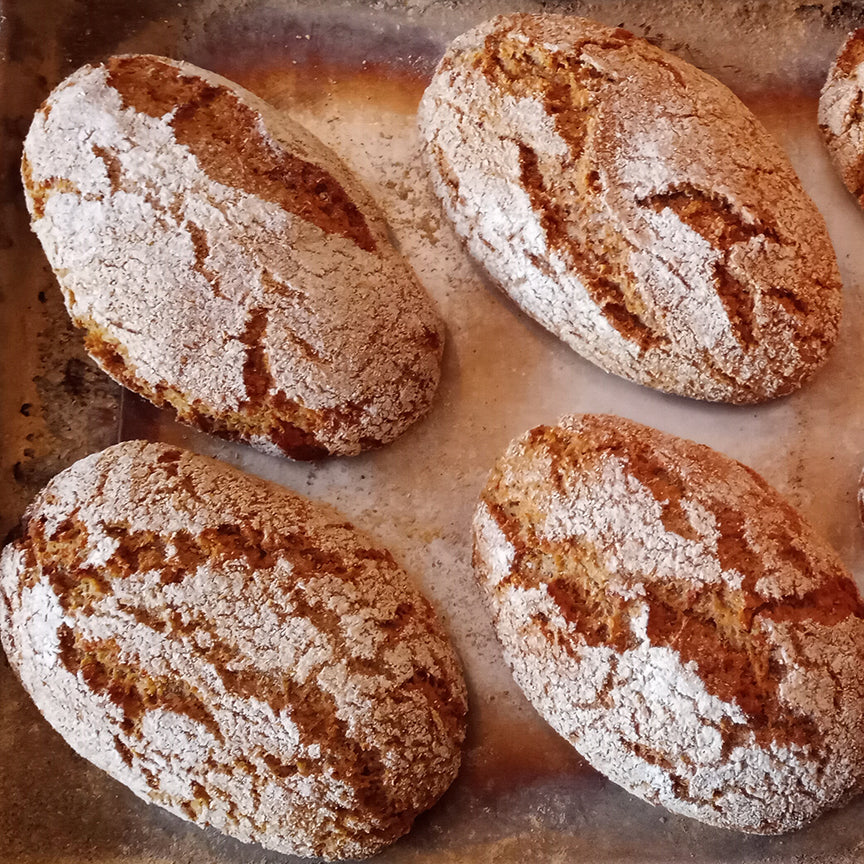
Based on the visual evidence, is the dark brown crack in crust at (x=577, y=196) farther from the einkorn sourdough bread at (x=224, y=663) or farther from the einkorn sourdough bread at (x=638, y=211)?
the einkorn sourdough bread at (x=224, y=663)

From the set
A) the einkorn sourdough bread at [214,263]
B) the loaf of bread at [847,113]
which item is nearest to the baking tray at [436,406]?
the loaf of bread at [847,113]

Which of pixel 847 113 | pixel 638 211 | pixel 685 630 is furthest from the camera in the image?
pixel 847 113

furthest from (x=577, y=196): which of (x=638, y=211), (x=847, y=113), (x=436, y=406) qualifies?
(x=847, y=113)

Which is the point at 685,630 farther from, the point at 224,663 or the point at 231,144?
the point at 231,144

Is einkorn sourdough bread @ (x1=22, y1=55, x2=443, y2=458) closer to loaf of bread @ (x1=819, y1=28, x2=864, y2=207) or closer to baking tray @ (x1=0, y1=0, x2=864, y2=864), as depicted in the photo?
baking tray @ (x1=0, y1=0, x2=864, y2=864)

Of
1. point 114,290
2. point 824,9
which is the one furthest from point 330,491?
point 824,9

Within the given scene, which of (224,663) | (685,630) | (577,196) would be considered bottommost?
(224,663)

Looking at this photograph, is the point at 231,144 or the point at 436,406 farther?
the point at 436,406
